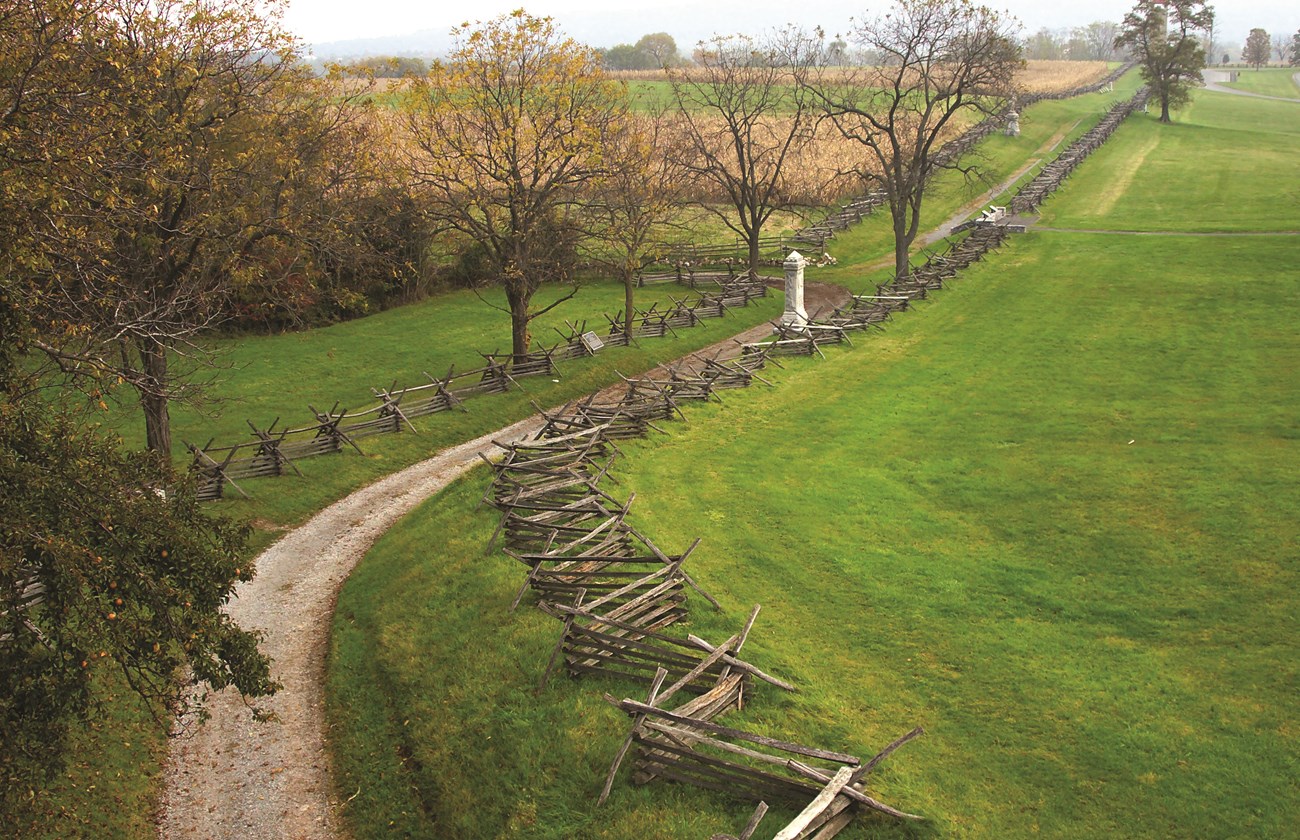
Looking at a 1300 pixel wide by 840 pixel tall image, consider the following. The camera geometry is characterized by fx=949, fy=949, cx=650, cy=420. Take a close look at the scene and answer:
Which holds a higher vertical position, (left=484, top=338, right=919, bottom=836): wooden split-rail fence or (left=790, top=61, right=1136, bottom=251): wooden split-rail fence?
(left=790, top=61, right=1136, bottom=251): wooden split-rail fence

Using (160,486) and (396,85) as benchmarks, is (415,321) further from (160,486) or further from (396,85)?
(160,486)

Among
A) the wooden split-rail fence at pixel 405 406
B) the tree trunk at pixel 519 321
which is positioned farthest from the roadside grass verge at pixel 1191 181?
the tree trunk at pixel 519 321

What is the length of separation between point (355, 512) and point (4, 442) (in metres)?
12.8

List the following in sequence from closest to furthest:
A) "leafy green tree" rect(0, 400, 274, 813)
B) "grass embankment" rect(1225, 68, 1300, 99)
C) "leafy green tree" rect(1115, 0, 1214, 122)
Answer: "leafy green tree" rect(0, 400, 274, 813) → "leafy green tree" rect(1115, 0, 1214, 122) → "grass embankment" rect(1225, 68, 1300, 99)

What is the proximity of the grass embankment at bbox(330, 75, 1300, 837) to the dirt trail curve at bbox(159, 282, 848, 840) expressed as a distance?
0.48 m

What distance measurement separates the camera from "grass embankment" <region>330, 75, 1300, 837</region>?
35.6 ft

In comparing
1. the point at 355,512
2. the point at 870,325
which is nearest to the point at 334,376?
the point at 355,512

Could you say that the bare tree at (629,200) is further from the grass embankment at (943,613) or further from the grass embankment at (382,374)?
the grass embankment at (943,613)

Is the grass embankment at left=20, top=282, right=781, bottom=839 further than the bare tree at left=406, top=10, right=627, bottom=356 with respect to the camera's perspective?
No

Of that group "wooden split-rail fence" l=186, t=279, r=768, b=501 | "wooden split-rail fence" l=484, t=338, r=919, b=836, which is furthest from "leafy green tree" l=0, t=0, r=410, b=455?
"wooden split-rail fence" l=484, t=338, r=919, b=836

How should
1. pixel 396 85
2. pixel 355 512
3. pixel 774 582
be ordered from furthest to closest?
pixel 396 85, pixel 355 512, pixel 774 582

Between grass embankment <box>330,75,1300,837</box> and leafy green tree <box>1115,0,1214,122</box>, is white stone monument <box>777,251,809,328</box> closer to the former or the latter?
grass embankment <box>330,75,1300,837</box>

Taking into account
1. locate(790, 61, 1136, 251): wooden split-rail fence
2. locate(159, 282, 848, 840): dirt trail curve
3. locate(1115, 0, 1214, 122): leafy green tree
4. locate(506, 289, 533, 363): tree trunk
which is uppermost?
locate(1115, 0, 1214, 122): leafy green tree

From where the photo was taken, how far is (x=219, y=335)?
114ft
